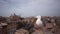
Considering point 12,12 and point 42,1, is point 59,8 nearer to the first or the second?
point 42,1

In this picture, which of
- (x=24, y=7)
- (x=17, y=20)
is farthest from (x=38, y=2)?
(x=17, y=20)

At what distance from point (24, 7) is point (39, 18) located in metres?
0.63

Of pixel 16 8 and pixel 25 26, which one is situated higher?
pixel 16 8

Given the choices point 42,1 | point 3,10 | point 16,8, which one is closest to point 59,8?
point 42,1

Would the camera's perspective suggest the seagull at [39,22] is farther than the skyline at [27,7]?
No

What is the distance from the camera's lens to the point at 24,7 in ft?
16.1

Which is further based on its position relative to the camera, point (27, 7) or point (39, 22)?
point (27, 7)

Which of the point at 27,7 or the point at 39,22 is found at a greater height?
the point at 27,7

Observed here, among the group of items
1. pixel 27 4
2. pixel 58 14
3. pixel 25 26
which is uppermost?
Result: pixel 27 4

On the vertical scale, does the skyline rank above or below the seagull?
above

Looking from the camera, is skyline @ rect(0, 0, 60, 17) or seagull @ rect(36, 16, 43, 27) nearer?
seagull @ rect(36, 16, 43, 27)

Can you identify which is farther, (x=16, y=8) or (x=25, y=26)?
(x=16, y=8)

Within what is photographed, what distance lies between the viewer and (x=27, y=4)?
489cm

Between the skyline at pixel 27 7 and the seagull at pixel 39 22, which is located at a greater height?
the skyline at pixel 27 7
